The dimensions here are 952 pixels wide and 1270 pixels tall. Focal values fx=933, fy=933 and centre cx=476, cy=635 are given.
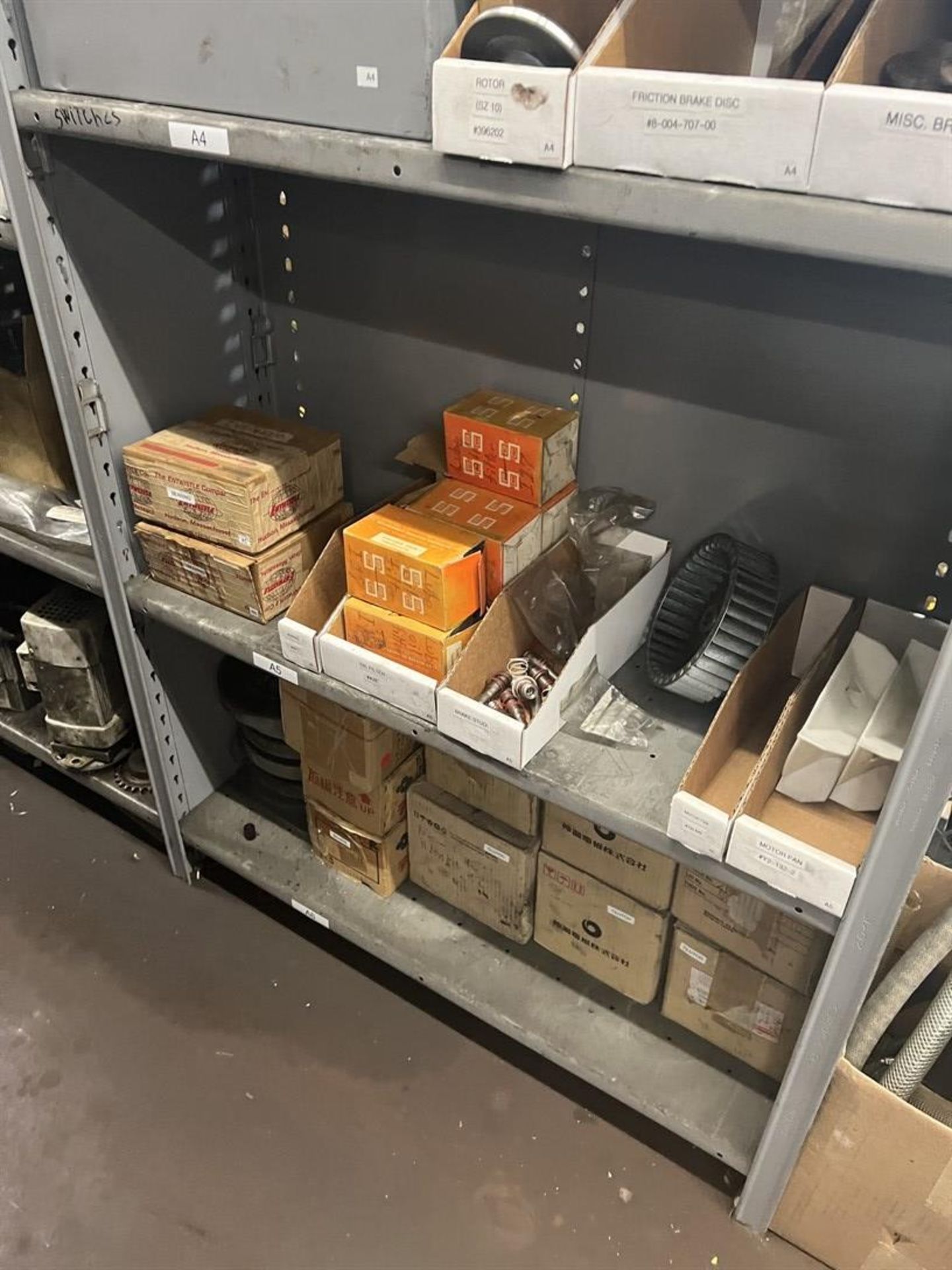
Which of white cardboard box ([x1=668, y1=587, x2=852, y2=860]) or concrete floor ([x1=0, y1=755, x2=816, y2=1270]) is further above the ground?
white cardboard box ([x1=668, y1=587, x2=852, y2=860])

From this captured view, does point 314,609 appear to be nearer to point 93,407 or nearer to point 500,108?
point 93,407

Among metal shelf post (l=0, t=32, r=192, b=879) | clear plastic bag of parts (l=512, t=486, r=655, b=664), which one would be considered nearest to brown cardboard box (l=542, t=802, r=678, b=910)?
clear plastic bag of parts (l=512, t=486, r=655, b=664)

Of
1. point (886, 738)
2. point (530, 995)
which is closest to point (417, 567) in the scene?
point (886, 738)

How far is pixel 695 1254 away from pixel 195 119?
1.60 meters

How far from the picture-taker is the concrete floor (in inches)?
53.3

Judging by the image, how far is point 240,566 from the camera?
1.35 metres

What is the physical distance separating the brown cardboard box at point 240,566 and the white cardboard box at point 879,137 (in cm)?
90

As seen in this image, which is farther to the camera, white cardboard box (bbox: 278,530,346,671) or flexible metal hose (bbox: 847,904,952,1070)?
white cardboard box (bbox: 278,530,346,671)

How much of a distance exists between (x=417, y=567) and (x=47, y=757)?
1.20 m

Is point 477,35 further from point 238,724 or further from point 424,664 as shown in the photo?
point 238,724

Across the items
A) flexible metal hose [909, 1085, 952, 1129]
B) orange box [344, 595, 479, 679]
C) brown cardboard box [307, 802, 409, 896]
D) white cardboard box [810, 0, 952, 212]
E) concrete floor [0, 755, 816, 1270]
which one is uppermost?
white cardboard box [810, 0, 952, 212]

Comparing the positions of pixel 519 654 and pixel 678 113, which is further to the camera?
pixel 519 654

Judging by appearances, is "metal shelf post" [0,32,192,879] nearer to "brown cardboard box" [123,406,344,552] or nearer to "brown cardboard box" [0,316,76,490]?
"brown cardboard box" [123,406,344,552]

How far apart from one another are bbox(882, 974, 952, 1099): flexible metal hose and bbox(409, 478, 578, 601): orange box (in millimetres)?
740
